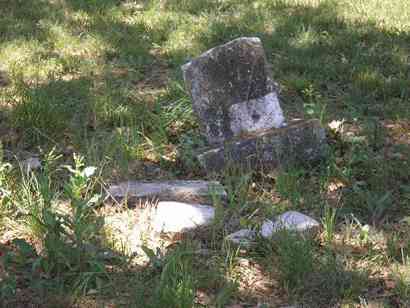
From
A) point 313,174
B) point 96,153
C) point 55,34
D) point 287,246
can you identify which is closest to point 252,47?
point 313,174

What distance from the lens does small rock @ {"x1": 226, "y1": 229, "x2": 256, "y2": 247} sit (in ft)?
11.3

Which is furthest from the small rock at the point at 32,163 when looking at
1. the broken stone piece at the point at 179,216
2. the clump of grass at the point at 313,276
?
the clump of grass at the point at 313,276

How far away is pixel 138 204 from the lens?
3.92m

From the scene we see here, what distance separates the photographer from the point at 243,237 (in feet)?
11.4

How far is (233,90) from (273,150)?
555 millimetres

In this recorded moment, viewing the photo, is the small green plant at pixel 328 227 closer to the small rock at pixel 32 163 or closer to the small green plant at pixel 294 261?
the small green plant at pixel 294 261

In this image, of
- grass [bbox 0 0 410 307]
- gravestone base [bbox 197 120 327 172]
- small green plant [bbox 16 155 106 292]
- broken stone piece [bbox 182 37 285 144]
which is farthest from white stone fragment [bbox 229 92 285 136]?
small green plant [bbox 16 155 106 292]

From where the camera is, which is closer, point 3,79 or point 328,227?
point 328,227

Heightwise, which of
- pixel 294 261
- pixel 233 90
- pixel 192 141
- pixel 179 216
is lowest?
pixel 192 141

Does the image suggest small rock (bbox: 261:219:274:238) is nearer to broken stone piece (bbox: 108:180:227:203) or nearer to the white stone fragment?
broken stone piece (bbox: 108:180:227:203)

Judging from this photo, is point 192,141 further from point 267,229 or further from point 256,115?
point 267,229

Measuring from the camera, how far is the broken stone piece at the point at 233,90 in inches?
175

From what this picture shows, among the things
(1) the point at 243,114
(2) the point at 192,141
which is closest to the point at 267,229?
(1) the point at 243,114

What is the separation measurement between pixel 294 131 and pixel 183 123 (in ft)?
3.54
